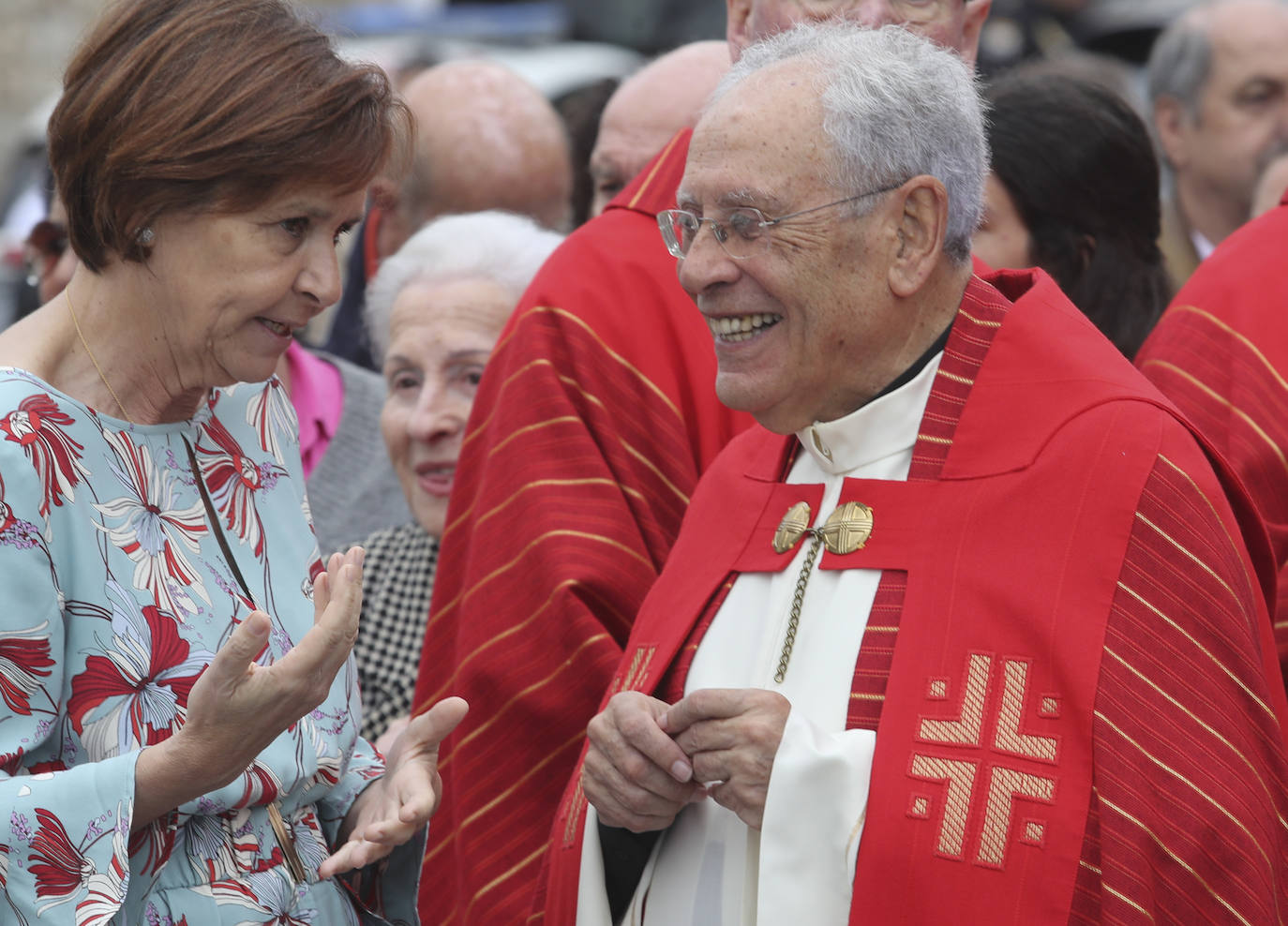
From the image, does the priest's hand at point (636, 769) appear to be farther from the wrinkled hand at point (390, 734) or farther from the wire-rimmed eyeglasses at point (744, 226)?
the wrinkled hand at point (390, 734)

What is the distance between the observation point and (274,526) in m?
2.99

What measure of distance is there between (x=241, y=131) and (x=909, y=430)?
115 centimetres

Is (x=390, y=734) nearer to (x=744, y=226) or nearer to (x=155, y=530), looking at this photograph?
(x=155, y=530)

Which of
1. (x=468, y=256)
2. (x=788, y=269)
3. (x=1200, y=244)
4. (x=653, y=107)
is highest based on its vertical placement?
(x=788, y=269)

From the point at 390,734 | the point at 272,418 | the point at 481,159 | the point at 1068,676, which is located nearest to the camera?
the point at 1068,676

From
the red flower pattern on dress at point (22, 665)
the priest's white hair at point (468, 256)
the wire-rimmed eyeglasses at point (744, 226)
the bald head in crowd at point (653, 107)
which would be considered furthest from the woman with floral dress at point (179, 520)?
the bald head in crowd at point (653, 107)

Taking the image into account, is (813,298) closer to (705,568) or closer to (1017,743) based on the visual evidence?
(705,568)

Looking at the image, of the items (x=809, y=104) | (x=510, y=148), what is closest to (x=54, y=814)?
(x=809, y=104)

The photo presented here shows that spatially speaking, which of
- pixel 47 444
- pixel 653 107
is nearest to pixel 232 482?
pixel 47 444

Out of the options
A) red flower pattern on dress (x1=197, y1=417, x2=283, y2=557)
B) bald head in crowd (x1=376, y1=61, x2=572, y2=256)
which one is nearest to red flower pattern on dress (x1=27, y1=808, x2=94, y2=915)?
red flower pattern on dress (x1=197, y1=417, x2=283, y2=557)

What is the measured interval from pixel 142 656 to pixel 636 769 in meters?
0.76

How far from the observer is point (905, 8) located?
12.2ft

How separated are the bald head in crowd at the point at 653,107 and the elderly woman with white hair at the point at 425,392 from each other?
1.81 feet

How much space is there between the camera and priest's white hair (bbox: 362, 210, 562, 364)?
15.3 feet
